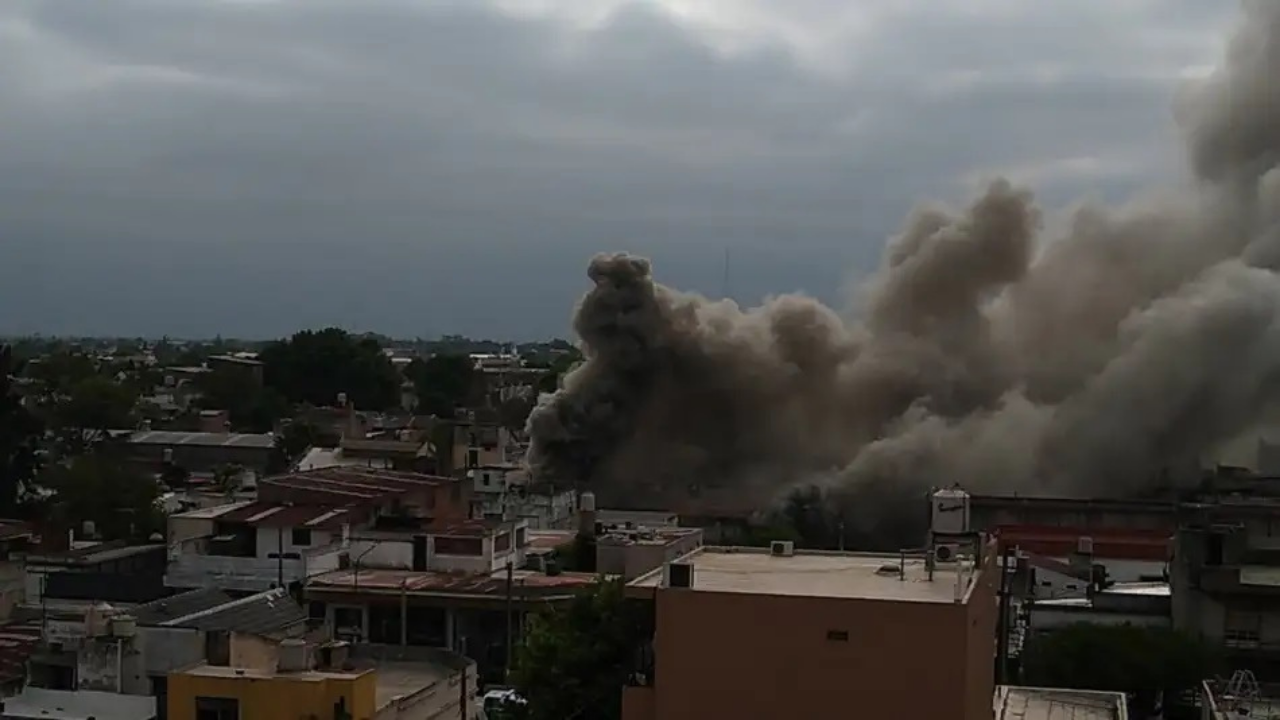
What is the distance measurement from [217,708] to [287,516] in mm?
15529

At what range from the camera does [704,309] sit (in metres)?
55.7

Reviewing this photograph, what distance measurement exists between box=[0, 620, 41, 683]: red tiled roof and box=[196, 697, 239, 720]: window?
667cm

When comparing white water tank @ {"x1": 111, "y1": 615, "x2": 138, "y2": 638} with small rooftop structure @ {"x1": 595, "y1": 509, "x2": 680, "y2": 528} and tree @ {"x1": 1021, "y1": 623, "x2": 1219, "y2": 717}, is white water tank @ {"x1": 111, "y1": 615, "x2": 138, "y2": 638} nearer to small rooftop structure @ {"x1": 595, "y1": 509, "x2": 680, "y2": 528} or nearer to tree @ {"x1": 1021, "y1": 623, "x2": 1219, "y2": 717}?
tree @ {"x1": 1021, "y1": 623, "x2": 1219, "y2": 717}

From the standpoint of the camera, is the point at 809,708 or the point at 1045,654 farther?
the point at 1045,654

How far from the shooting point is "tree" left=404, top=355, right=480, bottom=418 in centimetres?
8156

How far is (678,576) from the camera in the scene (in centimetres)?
1324

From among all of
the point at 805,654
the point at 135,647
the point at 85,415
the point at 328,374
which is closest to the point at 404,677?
the point at 135,647

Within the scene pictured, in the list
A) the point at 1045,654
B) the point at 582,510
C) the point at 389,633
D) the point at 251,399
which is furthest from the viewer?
the point at 251,399

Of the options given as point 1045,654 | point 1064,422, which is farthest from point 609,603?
point 1064,422

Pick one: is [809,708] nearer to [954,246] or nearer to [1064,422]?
[1064,422]

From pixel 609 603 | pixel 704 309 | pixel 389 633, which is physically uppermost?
pixel 704 309

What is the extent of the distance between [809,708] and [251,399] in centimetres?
6311

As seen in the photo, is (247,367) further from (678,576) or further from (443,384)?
(678,576)

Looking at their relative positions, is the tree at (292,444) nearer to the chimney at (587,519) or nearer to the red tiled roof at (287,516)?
the chimney at (587,519)
